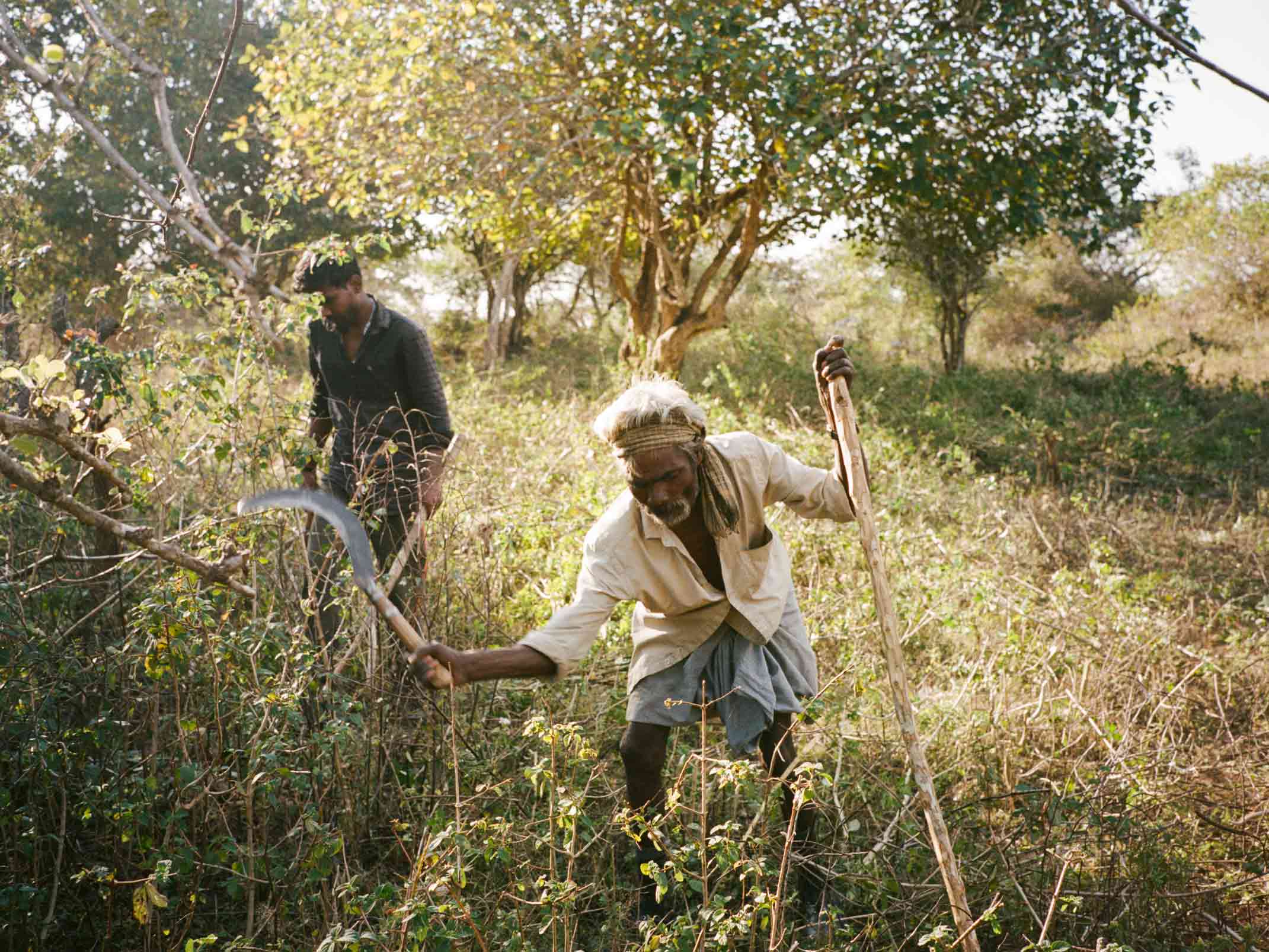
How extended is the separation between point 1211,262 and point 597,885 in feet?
54.2

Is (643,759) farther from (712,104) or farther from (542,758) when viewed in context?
(712,104)

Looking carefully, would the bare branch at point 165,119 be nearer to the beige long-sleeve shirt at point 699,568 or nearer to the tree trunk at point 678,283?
the beige long-sleeve shirt at point 699,568

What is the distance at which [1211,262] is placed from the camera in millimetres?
15594

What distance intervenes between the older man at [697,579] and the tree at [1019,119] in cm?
526

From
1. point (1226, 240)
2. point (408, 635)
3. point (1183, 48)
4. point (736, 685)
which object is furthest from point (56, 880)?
point (1226, 240)


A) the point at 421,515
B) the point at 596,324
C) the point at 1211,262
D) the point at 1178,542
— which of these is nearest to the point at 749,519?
the point at 421,515

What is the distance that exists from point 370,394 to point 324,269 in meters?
0.47

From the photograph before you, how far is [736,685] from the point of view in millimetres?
2457

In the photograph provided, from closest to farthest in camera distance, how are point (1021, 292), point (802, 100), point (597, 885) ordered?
point (597, 885), point (802, 100), point (1021, 292)

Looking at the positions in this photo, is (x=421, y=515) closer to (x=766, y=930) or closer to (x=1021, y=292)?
(x=766, y=930)

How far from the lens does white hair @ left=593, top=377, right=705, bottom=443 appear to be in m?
2.31

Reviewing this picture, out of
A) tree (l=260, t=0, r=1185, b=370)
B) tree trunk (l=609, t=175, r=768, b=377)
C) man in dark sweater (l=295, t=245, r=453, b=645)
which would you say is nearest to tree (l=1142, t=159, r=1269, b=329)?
tree (l=260, t=0, r=1185, b=370)

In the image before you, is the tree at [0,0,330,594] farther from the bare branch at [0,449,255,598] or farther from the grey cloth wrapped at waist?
the grey cloth wrapped at waist

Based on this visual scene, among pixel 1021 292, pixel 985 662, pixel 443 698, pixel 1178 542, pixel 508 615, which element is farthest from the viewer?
pixel 1021 292
